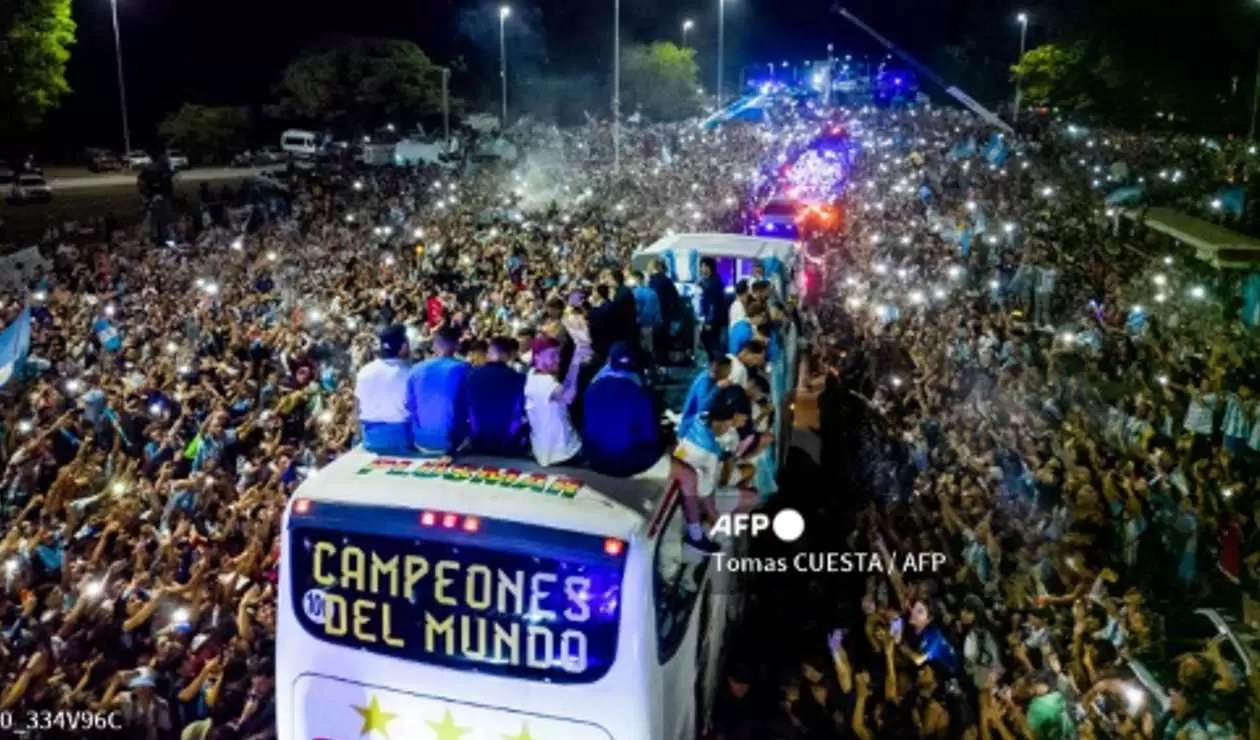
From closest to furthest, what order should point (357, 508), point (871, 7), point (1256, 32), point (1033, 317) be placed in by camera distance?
point (357, 508) → point (1033, 317) → point (1256, 32) → point (871, 7)

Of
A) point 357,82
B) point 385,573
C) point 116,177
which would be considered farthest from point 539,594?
point 357,82

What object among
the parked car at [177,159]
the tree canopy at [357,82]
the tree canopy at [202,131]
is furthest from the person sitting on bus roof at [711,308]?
the tree canopy at [202,131]

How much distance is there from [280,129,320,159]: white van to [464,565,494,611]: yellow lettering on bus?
44.3 meters

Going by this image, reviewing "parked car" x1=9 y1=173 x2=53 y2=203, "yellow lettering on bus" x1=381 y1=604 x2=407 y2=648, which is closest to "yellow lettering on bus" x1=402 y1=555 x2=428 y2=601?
"yellow lettering on bus" x1=381 y1=604 x2=407 y2=648

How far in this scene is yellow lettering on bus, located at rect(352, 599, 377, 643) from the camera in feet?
16.2

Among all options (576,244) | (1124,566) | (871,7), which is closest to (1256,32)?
(576,244)

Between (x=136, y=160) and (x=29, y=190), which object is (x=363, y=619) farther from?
(x=136, y=160)

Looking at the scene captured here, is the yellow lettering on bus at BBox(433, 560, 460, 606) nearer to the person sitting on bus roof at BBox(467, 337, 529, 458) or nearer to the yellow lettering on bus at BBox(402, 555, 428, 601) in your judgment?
the yellow lettering on bus at BBox(402, 555, 428, 601)

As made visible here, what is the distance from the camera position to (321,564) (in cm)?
498

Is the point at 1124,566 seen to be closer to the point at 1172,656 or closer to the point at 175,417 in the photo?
the point at 1172,656

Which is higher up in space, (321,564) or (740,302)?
(740,302)

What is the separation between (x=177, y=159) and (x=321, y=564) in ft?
141

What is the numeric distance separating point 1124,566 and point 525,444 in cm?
506

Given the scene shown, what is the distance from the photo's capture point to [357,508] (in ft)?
16.2
